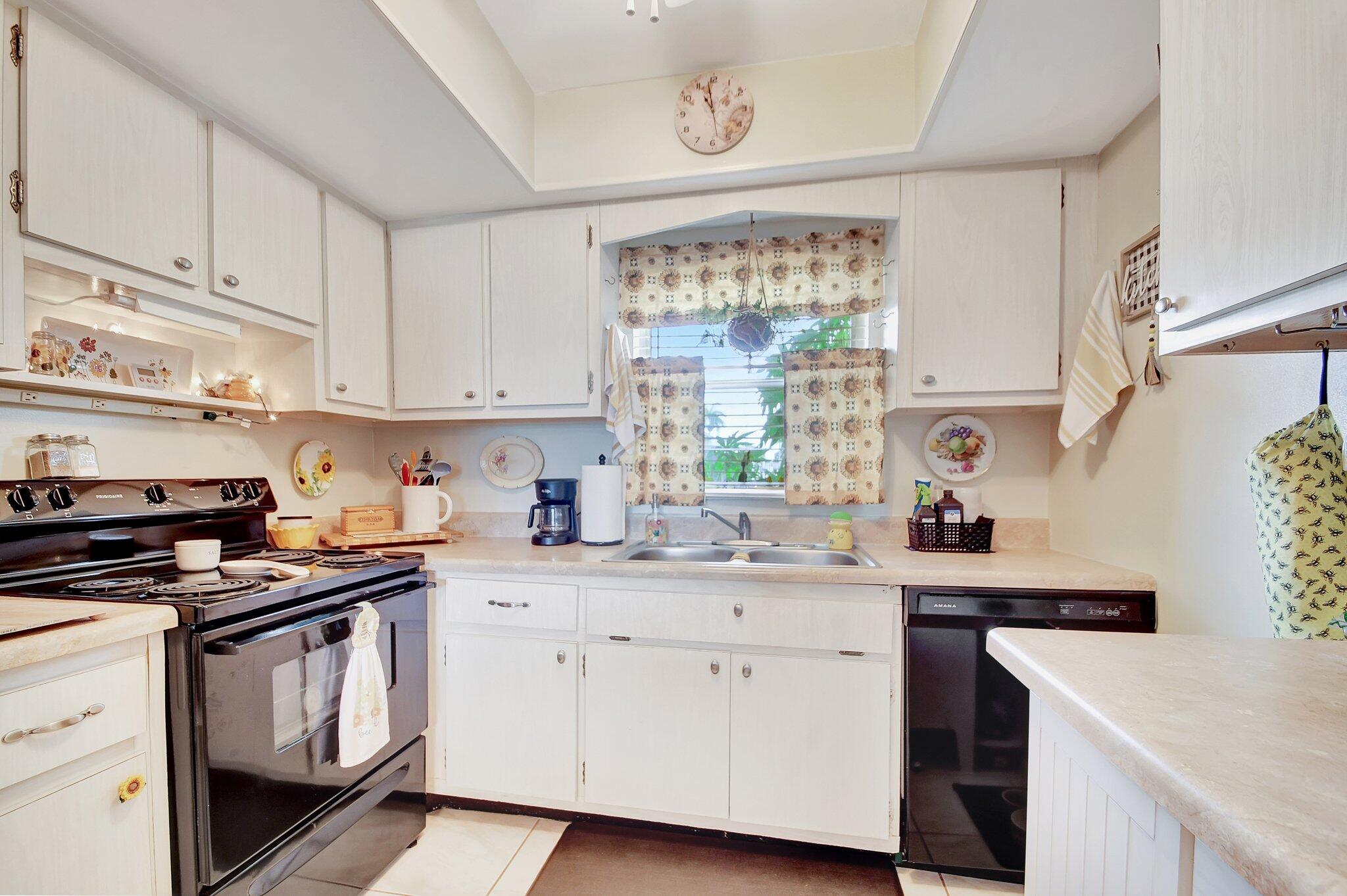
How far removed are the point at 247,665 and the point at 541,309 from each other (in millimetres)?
1481

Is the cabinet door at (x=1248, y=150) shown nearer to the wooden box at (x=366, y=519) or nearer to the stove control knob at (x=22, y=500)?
the stove control knob at (x=22, y=500)

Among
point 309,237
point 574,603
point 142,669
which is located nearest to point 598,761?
point 574,603

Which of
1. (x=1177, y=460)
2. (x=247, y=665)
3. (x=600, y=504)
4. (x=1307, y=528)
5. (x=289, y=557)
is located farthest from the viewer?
(x=600, y=504)

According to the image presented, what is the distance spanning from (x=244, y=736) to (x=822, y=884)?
1589 mm

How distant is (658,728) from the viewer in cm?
170

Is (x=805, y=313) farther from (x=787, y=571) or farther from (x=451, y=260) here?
(x=451, y=260)

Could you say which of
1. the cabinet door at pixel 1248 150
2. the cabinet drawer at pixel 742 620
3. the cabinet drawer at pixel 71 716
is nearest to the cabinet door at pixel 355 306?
the cabinet drawer at pixel 71 716

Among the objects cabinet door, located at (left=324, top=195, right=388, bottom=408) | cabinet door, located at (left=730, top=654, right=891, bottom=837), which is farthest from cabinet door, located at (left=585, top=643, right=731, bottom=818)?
cabinet door, located at (left=324, top=195, right=388, bottom=408)

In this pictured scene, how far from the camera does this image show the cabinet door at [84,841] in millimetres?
872

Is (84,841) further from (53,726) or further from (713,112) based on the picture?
(713,112)

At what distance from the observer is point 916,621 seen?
1.57 meters

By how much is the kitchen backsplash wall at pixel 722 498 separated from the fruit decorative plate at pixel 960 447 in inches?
1.3

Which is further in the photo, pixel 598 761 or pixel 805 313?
pixel 805 313

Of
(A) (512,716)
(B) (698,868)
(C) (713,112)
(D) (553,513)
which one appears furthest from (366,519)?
(C) (713,112)
